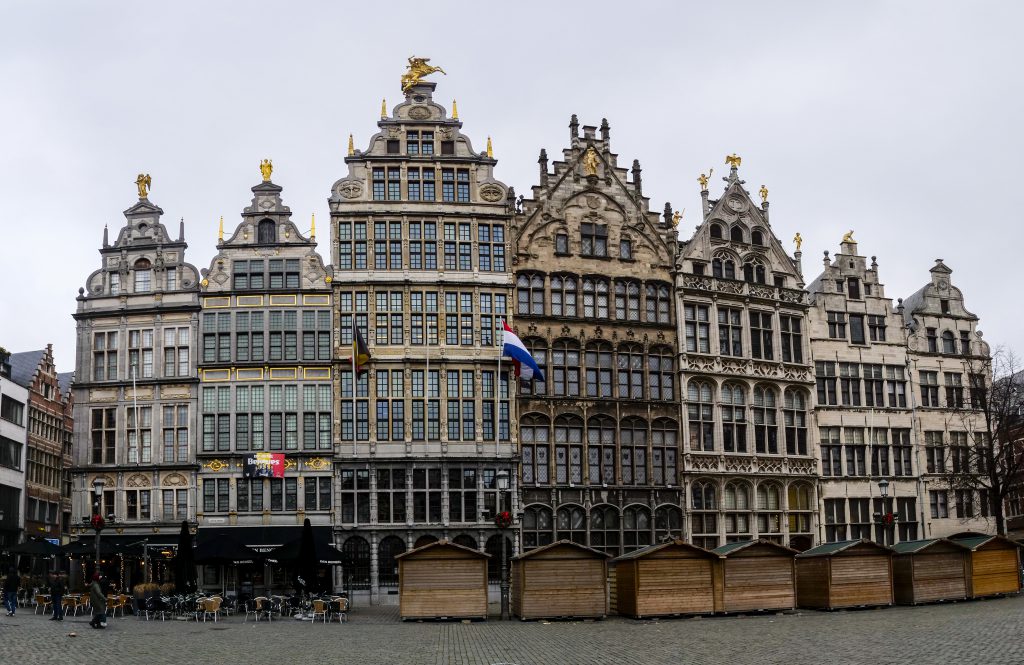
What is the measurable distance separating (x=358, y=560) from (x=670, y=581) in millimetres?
16218

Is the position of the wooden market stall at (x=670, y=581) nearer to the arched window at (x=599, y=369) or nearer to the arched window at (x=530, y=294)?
the arched window at (x=599, y=369)

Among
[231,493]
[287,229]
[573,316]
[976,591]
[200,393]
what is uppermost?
[287,229]

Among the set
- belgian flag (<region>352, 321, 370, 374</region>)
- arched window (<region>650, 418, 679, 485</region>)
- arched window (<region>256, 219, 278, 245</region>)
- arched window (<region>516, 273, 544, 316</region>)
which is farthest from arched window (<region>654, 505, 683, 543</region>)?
arched window (<region>256, 219, 278, 245</region>)

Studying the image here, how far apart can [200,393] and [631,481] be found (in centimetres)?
1841

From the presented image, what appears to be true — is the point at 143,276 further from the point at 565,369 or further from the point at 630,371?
the point at 630,371

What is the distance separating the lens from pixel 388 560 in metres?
47.6

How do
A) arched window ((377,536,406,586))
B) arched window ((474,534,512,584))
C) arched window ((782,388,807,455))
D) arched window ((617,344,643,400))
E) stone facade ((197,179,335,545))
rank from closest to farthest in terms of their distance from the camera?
arched window ((377,536,406,586))
stone facade ((197,179,335,545))
arched window ((474,534,512,584))
arched window ((617,344,643,400))
arched window ((782,388,807,455))

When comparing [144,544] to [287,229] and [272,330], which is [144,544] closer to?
[272,330]

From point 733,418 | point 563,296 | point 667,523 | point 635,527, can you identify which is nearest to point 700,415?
point 733,418

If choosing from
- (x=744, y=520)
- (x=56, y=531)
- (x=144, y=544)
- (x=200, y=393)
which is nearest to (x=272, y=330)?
(x=200, y=393)

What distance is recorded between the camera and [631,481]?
167ft

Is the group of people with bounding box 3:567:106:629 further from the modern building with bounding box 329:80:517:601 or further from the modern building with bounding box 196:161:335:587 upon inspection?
the modern building with bounding box 329:80:517:601

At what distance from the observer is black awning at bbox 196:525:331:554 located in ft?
152

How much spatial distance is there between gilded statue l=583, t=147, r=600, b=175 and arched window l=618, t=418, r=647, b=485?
11.2 metres
